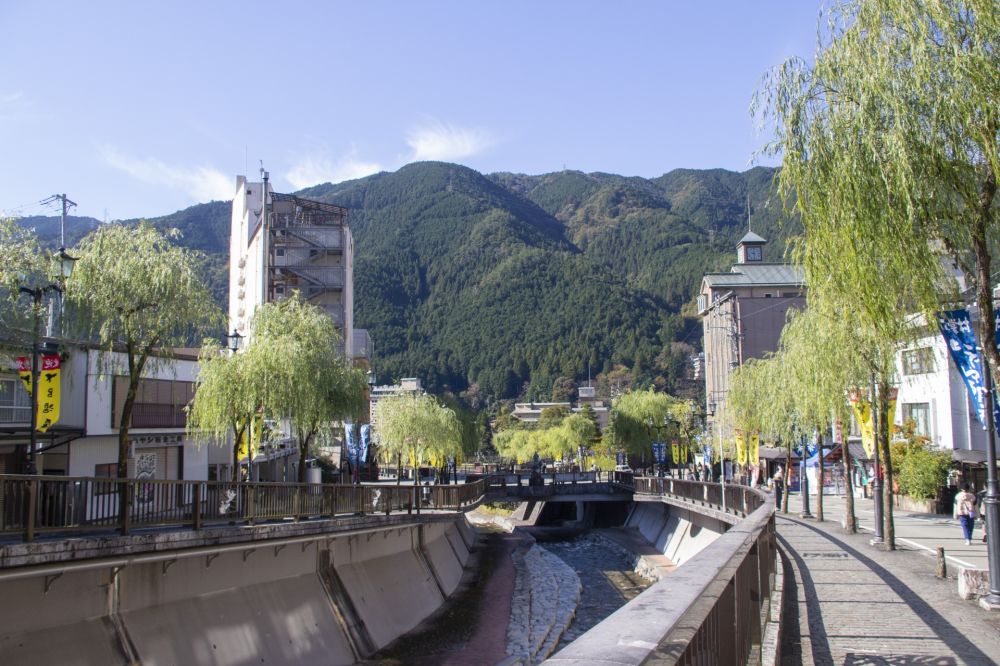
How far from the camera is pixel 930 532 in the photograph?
83.5 feet

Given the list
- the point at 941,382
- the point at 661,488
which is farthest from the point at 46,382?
the point at 941,382

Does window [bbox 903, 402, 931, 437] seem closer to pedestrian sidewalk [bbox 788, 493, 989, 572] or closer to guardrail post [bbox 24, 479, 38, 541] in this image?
pedestrian sidewalk [bbox 788, 493, 989, 572]

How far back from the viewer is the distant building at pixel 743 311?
86812 millimetres

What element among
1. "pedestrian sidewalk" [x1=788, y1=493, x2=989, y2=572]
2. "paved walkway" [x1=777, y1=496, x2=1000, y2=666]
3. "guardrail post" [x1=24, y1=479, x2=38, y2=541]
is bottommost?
"pedestrian sidewalk" [x1=788, y1=493, x2=989, y2=572]

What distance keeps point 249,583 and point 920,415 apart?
3787 centimetres

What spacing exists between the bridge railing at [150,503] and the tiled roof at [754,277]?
81.0 meters

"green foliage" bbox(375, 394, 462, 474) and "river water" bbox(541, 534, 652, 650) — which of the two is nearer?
"river water" bbox(541, 534, 652, 650)

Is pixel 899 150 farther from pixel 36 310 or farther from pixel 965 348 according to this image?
pixel 36 310

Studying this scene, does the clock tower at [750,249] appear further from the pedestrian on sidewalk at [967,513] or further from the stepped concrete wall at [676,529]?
the pedestrian on sidewalk at [967,513]

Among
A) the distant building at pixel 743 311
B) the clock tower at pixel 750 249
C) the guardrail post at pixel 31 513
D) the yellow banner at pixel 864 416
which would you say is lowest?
the guardrail post at pixel 31 513

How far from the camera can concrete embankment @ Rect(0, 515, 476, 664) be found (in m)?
11.3

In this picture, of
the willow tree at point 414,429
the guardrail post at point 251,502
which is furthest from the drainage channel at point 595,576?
the willow tree at point 414,429

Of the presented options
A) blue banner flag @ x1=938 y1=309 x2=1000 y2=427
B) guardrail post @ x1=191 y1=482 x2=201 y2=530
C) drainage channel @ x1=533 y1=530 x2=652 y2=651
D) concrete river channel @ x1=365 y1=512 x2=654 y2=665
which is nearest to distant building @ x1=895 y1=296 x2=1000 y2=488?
drainage channel @ x1=533 y1=530 x2=652 y2=651

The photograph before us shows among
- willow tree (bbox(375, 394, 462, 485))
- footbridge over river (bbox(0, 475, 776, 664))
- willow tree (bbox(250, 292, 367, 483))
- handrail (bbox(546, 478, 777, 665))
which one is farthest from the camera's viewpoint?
willow tree (bbox(375, 394, 462, 485))
